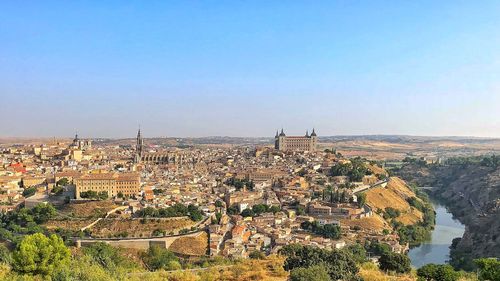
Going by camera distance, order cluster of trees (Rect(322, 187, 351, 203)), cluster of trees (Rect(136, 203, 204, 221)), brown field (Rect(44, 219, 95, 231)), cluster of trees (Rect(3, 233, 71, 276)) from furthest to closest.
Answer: cluster of trees (Rect(322, 187, 351, 203))
cluster of trees (Rect(136, 203, 204, 221))
brown field (Rect(44, 219, 95, 231))
cluster of trees (Rect(3, 233, 71, 276))

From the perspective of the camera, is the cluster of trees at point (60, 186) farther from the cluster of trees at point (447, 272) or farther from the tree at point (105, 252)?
the cluster of trees at point (447, 272)

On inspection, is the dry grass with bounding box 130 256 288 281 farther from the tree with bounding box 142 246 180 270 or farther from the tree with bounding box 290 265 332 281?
the tree with bounding box 142 246 180 270

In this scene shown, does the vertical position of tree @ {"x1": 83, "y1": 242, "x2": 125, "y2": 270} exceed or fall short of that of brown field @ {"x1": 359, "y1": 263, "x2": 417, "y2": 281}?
it falls short

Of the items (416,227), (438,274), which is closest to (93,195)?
(416,227)

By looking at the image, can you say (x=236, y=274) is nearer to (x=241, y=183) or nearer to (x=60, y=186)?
(x=60, y=186)

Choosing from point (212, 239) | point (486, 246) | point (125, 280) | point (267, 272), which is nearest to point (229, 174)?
point (212, 239)

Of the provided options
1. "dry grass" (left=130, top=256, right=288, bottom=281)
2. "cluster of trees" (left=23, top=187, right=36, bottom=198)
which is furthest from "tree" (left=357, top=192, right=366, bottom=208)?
"cluster of trees" (left=23, top=187, right=36, bottom=198)
